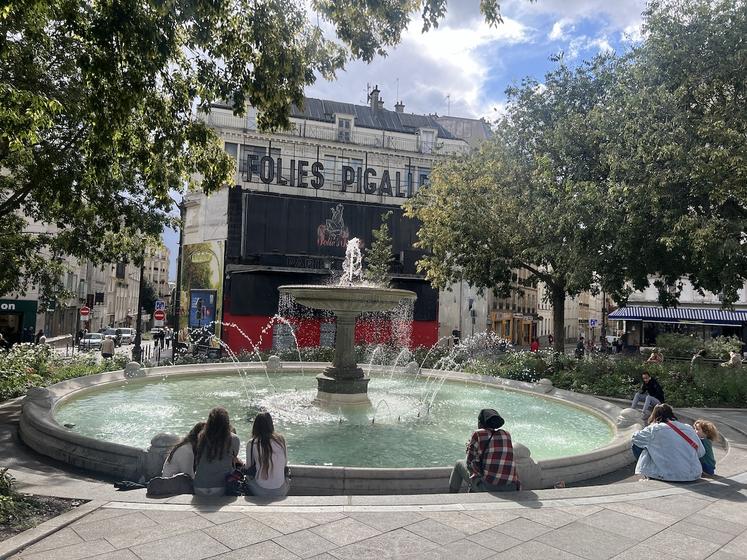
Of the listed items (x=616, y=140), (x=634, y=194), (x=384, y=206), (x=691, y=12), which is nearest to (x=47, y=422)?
(x=634, y=194)

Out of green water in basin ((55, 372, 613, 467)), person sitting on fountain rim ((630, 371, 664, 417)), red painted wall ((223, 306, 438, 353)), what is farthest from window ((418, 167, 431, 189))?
person sitting on fountain rim ((630, 371, 664, 417))

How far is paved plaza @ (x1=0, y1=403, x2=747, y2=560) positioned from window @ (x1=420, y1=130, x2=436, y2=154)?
139 feet

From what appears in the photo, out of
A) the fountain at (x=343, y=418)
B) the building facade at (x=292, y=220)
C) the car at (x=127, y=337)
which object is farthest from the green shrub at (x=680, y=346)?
the car at (x=127, y=337)

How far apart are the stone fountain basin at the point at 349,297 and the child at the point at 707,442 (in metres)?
5.77

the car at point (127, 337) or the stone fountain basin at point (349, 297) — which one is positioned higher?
the stone fountain basin at point (349, 297)

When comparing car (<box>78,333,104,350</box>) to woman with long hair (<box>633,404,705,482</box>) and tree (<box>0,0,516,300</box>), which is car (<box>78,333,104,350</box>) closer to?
tree (<box>0,0,516,300</box>)

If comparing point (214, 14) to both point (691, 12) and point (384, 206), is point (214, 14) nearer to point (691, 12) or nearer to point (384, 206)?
point (691, 12)

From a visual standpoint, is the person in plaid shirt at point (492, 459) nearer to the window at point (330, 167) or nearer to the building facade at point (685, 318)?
the window at point (330, 167)

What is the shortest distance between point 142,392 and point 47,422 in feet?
15.6

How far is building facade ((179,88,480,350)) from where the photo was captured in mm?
35375

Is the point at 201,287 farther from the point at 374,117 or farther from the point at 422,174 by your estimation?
the point at 374,117

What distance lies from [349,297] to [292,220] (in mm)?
25916

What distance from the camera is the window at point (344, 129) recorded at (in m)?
44.9

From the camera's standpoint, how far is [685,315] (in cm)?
4191
